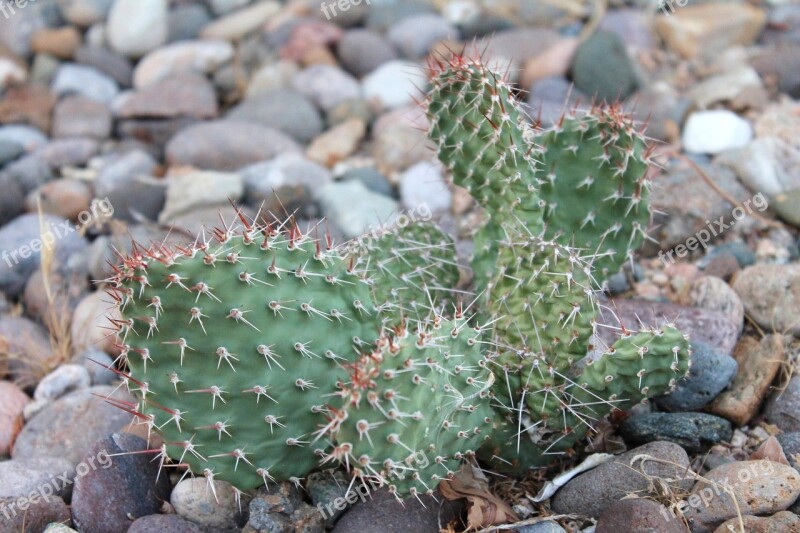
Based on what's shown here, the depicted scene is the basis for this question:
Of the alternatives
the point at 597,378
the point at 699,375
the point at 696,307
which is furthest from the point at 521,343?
the point at 696,307

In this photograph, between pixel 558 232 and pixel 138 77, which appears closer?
pixel 558 232

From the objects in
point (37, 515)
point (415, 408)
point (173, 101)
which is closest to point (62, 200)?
point (173, 101)

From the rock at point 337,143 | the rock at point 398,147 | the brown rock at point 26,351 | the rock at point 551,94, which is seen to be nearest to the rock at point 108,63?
the rock at point 337,143

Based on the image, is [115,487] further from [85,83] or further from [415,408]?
[85,83]

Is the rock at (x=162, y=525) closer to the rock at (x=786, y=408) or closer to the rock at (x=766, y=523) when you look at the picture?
the rock at (x=766, y=523)

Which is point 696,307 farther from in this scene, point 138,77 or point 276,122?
point 138,77

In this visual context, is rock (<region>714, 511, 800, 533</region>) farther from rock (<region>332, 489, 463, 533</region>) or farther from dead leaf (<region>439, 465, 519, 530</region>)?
rock (<region>332, 489, 463, 533</region>)
